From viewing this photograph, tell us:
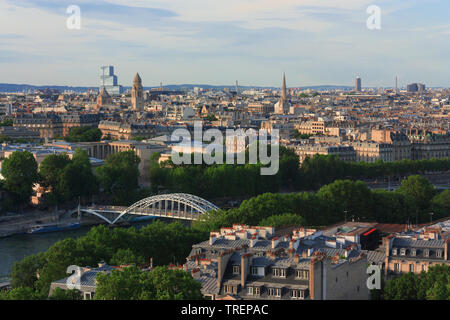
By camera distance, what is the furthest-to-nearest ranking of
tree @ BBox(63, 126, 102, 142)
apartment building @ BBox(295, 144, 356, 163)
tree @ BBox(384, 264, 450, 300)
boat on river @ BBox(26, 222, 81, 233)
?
tree @ BBox(63, 126, 102, 142), apartment building @ BBox(295, 144, 356, 163), boat on river @ BBox(26, 222, 81, 233), tree @ BBox(384, 264, 450, 300)

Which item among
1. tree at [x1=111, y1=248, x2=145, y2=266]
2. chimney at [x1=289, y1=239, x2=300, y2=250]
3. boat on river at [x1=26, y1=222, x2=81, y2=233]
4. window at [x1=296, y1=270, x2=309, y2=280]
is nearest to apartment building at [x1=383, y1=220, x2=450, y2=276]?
chimney at [x1=289, y1=239, x2=300, y2=250]

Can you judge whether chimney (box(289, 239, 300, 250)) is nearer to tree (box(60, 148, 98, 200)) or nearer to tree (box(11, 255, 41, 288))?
tree (box(11, 255, 41, 288))

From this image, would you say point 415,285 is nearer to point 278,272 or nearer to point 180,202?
point 278,272

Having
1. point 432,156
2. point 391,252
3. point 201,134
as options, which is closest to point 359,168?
point 432,156

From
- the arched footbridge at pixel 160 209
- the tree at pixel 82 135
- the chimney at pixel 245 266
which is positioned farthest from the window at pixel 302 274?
the tree at pixel 82 135
